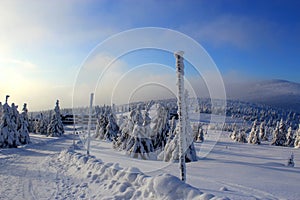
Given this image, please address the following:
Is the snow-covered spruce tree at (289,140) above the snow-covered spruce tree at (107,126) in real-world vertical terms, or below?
below

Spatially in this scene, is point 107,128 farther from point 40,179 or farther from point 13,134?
point 40,179

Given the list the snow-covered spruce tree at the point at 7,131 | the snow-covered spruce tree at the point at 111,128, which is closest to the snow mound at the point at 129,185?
the snow-covered spruce tree at the point at 7,131

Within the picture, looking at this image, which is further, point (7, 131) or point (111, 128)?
point (111, 128)

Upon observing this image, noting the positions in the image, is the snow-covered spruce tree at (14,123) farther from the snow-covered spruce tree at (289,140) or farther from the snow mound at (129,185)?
the snow-covered spruce tree at (289,140)

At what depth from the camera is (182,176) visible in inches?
376

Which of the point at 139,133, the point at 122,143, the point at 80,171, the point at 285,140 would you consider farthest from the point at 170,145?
the point at 285,140

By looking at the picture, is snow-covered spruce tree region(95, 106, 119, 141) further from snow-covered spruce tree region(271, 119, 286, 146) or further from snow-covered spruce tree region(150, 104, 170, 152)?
snow-covered spruce tree region(271, 119, 286, 146)

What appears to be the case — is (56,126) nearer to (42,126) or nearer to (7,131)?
(42,126)

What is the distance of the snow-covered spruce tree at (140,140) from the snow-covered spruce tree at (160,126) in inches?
67.6

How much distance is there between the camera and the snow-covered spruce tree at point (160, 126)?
3419cm

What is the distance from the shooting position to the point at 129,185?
8.26m

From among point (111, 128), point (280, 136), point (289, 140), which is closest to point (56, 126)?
point (111, 128)

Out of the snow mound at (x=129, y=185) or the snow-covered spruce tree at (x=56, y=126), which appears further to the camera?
the snow-covered spruce tree at (x=56, y=126)

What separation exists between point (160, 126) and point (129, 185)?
84.9 feet
